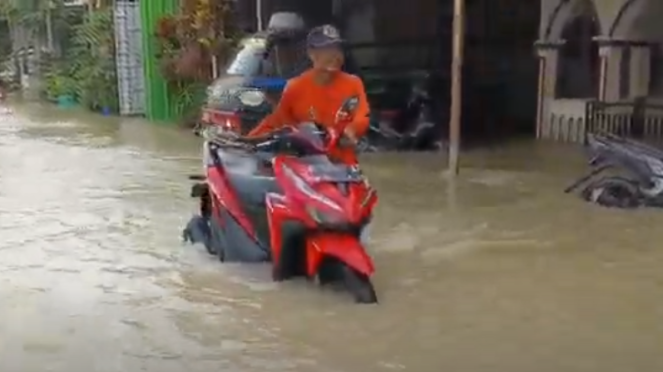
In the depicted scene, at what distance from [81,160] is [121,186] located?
2.07 m

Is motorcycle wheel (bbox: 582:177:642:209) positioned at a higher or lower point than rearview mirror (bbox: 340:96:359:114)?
lower

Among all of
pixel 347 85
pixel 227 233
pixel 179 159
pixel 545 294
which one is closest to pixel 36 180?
pixel 179 159

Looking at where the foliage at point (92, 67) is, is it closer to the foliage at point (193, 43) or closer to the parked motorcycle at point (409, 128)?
the foliage at point (193, 43)

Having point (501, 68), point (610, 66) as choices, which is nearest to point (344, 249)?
point (610, 66)

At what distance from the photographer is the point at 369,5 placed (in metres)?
15.3

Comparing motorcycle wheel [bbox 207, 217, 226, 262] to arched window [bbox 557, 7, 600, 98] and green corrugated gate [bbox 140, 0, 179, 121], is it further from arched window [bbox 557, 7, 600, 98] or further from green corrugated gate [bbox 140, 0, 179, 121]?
green corrugated gate [bbox 140, 0, 179, 121]

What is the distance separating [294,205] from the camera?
6.25 m

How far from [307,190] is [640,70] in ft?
29.6

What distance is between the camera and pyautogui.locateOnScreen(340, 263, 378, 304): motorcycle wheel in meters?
6.21

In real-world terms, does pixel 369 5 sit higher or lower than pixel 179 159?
higher

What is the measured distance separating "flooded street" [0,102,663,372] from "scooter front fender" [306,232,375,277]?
0.81 feet

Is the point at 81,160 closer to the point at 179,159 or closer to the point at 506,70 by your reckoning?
the point at 179,159

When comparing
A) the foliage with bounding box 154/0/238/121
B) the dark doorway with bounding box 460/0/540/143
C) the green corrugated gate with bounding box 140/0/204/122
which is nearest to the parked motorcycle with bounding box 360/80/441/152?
the dark doorway with bounding box 460/0/540/143

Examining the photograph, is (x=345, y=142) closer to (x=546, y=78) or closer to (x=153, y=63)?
(x=546, y=78)
